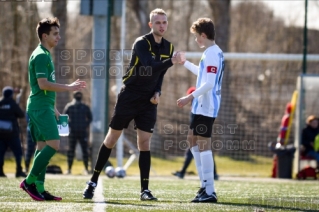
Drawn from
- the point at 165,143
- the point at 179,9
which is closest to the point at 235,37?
the point at 179,9

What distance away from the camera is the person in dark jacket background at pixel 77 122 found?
16.1m

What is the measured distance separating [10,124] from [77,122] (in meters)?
2.50

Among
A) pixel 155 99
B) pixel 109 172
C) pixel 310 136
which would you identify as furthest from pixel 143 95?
pixel 310 136

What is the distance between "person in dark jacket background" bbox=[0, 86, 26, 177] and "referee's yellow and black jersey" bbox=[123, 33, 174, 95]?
6.36 metres

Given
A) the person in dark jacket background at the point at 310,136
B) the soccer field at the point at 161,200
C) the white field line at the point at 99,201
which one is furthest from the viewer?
the person in dark jacket background at the point at 310,136

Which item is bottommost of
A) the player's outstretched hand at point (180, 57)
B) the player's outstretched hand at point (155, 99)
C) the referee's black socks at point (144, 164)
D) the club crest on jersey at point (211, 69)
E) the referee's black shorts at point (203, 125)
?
the referee's black socks at point (144, 164)

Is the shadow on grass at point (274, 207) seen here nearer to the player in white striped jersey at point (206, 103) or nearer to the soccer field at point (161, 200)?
the soccer field at point (161, 200)

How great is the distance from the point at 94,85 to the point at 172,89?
352 inches

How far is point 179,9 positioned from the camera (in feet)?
104

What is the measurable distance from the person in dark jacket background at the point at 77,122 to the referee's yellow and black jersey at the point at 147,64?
7.86 metres

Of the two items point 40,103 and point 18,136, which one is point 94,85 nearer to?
point 18,136

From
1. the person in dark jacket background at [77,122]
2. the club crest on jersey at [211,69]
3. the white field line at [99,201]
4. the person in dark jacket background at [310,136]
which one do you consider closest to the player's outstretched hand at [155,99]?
the club crest on jersey at [211,69]

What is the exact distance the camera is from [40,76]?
752 centimetres

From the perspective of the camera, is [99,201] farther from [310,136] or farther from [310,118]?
[310,118]
